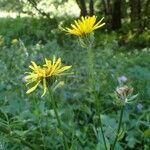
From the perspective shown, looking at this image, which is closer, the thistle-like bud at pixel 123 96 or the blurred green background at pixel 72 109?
the thistle-like bud at pixel 123 96

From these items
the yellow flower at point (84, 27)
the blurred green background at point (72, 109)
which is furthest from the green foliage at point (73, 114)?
the yellow flower at point (84, 27)

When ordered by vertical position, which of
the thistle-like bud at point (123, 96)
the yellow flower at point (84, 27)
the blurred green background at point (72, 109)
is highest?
the yellow flower at point (84, 27)

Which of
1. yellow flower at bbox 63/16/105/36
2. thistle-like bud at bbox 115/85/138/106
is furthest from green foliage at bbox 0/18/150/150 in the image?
yellow flower at bbox 63/16/105/36

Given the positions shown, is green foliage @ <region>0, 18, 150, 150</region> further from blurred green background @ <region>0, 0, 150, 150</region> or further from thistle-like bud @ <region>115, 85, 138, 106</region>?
thistle-like bud @ <region>115, 85, 138, 106</region>

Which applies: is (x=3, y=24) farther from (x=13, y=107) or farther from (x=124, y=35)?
(x=13, y=107)

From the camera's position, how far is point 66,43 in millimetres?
8938

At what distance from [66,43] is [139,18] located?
4.80 meters

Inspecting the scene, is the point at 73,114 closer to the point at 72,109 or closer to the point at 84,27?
the point at 72,109

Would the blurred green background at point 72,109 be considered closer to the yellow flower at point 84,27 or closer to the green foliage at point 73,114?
the green foliage at point 73,114

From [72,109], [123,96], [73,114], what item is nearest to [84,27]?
[123,96]

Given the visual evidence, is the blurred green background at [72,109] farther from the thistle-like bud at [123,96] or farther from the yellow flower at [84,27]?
the yellow flower at [84,27]

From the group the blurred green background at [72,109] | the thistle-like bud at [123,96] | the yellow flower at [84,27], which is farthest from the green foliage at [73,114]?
the yellow flower at [84,27]

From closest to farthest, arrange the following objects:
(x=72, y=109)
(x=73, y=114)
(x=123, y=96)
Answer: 1. (x=123, y=96)
2. (x=73, y=114)
3. (x=72, y=109)

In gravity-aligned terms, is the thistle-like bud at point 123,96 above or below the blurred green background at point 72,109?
above
